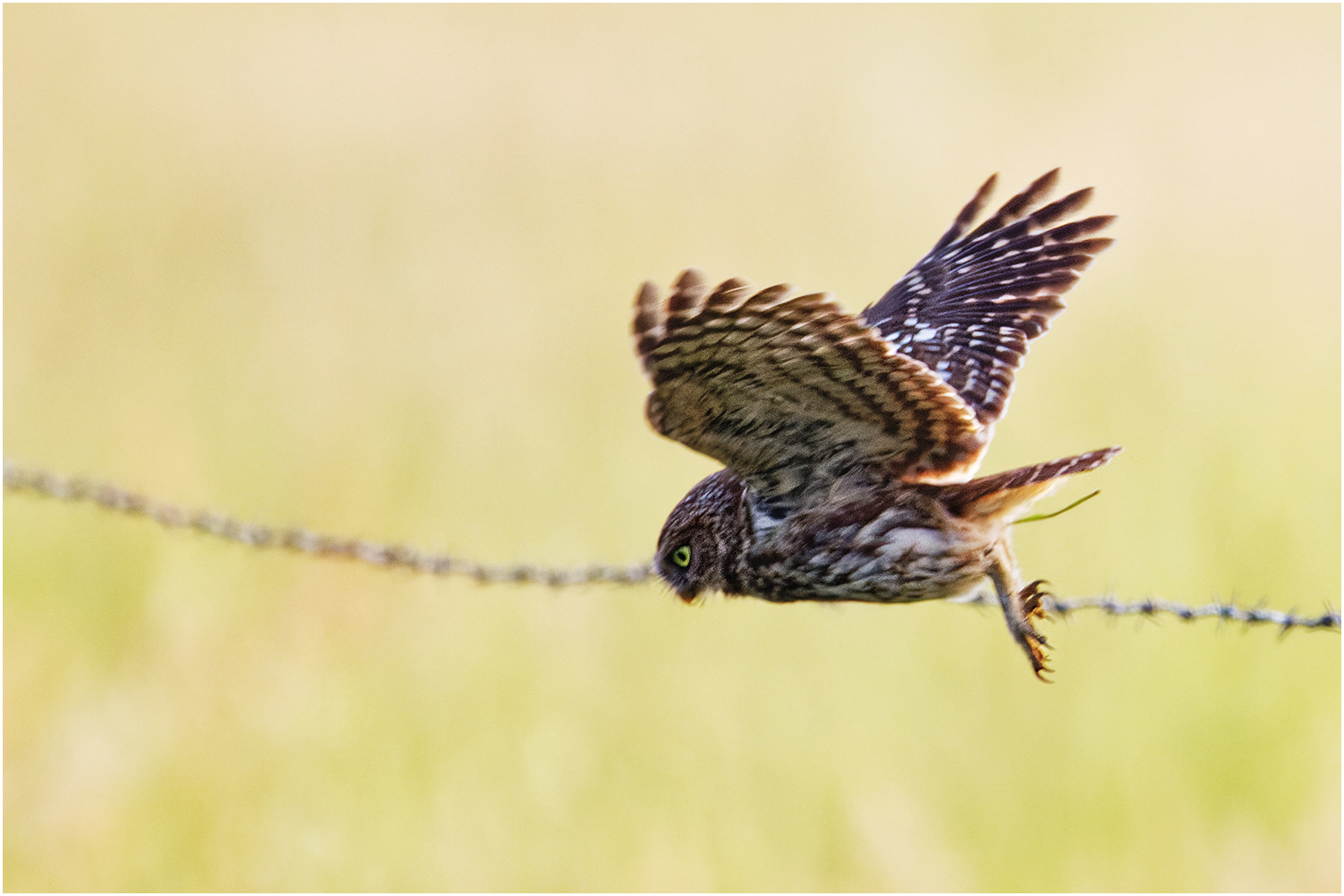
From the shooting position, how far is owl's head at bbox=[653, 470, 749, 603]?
317cm

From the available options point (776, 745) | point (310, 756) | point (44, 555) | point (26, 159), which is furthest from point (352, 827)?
point (26, 159)

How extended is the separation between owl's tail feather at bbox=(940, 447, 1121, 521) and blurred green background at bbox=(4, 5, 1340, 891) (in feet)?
1.61

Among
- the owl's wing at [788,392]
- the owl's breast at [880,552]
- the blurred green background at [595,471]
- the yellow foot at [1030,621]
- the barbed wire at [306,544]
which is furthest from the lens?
the blurred green background at [595,471]

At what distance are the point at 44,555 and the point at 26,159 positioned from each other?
13.8ft

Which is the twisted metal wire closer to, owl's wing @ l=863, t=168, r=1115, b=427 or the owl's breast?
the owl's breast

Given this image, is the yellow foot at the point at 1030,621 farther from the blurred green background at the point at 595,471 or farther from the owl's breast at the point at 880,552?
the blurred green background at the point at 595,471

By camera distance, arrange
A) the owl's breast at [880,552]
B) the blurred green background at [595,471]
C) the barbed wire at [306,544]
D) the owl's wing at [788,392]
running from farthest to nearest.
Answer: the blurred green background at [595,471]
the barbed wire at [306,544]
the owl's breast at [880,552]
the owl's wing at [788,392]

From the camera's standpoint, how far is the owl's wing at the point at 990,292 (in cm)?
360

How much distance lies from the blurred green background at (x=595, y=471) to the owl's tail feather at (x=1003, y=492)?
0.49m

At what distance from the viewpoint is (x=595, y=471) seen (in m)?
6.41

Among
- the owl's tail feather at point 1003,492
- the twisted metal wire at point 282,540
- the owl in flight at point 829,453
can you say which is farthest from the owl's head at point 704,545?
the owl's tail feather at point 1003,492

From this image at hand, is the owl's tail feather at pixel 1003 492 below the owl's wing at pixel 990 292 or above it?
below

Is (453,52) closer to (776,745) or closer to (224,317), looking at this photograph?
(224,317)

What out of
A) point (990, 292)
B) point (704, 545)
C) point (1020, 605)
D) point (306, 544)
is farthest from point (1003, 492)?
point (306, 544)
